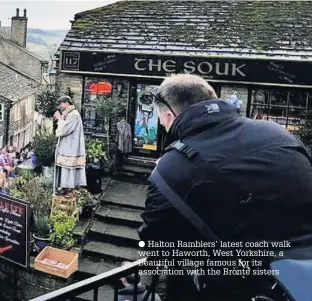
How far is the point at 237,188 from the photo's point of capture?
5.45 feet

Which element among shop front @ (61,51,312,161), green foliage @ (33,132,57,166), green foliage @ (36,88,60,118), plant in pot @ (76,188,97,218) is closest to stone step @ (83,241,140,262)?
plant in pot @ (76,188,97,218)

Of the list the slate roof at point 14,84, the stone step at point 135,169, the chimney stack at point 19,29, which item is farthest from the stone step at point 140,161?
the chimney stack at point 19,29

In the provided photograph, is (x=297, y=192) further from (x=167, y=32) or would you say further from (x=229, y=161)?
(x=167, y=32)

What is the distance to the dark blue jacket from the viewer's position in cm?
166

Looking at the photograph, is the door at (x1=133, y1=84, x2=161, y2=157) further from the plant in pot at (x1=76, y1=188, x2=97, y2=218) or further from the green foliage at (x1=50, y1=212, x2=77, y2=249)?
the green foliage at (x1=50, y1=212, x2=77, y2=249)

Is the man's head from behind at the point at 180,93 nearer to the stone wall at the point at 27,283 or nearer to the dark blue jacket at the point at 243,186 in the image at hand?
the dark blue jacket at the point at 243,186

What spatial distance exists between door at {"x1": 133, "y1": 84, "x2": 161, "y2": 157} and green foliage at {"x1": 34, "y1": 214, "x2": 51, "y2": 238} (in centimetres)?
373

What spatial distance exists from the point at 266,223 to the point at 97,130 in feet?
31.4

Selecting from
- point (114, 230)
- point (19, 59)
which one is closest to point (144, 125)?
point (114, 230)

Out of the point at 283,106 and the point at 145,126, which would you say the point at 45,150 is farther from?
the point at 283,106

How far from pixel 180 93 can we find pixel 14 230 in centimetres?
601

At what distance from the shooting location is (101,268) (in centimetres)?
755

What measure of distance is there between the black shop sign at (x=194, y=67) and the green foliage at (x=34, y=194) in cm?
317

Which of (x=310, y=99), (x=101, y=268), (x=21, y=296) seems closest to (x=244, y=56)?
(x=310, y=99)
